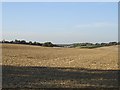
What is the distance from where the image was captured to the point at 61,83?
53.8 ft

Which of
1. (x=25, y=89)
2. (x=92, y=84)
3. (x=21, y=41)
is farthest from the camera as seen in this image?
(x=21, y=41)

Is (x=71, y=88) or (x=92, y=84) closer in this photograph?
(x=71, y=88)

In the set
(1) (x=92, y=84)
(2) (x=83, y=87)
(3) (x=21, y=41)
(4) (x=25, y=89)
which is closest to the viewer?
(4) (x=25, y=89)

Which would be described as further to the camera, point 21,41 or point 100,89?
point 21,41

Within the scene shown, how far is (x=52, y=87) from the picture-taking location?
15.0 meters

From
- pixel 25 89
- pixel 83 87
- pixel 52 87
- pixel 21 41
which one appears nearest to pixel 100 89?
pixel 83 87

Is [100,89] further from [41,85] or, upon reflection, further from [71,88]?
[41,85]

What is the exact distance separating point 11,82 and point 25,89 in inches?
85.6

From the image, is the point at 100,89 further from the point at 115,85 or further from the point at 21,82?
the point at 21,82

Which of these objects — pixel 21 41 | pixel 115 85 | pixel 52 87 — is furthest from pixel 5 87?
pixel 21 41

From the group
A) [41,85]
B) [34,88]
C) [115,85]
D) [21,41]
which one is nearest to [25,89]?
[34,88]

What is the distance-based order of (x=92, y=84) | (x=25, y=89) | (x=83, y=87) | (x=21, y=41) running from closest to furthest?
1. (x=25, y=89)
2. (x=83, y=87)
3. (x=92, y=84)
4. (x=21, y=41)

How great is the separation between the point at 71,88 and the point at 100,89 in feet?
3.97

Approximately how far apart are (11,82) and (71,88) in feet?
9.65
